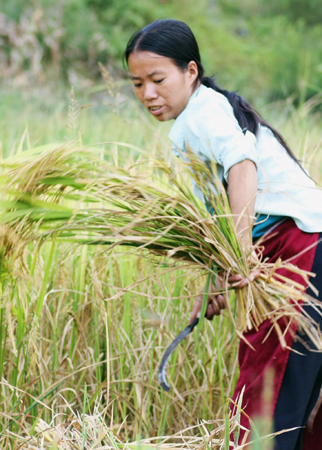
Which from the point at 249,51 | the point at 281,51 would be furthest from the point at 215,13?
the point at 281,51

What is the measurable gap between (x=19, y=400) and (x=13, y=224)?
62cm

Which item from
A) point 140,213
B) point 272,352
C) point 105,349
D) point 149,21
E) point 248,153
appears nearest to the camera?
point 140,213

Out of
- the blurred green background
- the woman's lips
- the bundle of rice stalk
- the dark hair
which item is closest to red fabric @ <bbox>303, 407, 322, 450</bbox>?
the bundle of rice stalk

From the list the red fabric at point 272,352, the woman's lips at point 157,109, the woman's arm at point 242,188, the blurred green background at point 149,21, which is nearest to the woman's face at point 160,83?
the woman's lips at point 157,109

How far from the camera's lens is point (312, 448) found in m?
1.56

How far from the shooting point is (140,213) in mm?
1088

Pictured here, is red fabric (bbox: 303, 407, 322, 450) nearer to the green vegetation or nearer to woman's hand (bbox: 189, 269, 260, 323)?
the green vegetation

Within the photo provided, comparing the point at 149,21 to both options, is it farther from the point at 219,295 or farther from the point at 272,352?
the point at 272,352

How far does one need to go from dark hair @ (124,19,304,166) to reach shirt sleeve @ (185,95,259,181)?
0.07 m

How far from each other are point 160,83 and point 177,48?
5.1 inches

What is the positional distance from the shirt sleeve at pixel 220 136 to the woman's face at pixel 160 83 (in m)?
0.12

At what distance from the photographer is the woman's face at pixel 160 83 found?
4.99 ft

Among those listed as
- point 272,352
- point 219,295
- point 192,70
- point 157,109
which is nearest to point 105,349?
point 219,295

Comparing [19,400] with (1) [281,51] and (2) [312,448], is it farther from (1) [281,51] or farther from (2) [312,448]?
(1) [281,51]
